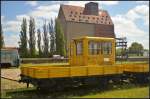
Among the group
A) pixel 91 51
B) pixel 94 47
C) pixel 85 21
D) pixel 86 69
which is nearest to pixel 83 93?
pixel 86 69

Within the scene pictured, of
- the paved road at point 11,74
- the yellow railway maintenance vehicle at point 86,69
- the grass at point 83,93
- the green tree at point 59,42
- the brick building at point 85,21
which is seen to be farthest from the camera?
the brick building at point 85,21

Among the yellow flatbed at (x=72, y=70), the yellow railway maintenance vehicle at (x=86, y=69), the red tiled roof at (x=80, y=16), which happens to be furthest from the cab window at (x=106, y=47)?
the red tiled roof at (x=80, y=16)

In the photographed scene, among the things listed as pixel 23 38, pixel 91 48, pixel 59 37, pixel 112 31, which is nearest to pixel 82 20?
pixel 112 31

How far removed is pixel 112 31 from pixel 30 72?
102 m

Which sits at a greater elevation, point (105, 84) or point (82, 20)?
point (82, 20)

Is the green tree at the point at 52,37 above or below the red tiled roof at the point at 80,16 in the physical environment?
below

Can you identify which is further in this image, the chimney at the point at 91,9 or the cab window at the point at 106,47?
the chimney at the point at 91,9

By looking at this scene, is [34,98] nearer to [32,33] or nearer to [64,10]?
[32,33]

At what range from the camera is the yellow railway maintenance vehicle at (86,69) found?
1315 cm

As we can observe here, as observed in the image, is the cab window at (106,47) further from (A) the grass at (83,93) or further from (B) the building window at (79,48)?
(A) the grass at (83,93)

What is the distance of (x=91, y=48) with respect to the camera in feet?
51.6

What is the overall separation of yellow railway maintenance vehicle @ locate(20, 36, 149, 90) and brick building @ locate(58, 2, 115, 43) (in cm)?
8177

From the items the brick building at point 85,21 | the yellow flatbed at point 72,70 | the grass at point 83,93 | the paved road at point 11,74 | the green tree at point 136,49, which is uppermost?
the brick building at point 85,21

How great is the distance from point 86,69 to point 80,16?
93.6 m
